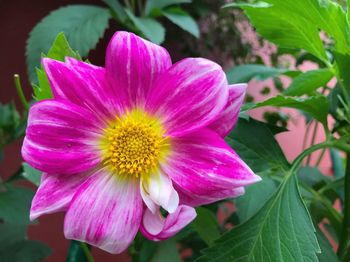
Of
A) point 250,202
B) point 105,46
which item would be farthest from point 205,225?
point 105,46

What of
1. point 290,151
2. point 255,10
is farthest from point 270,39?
point 290,151

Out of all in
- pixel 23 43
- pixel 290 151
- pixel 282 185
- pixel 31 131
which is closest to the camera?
pixel 31 131

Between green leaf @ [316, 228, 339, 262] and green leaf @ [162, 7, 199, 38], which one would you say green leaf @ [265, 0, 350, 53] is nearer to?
green leaf @ [316, 228, 339, 262]

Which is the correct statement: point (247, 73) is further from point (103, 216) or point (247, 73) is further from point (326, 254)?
point (103, 216)

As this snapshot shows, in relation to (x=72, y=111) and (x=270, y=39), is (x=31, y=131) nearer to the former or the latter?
(x=72, y=111)

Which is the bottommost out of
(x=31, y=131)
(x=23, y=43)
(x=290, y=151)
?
(x=290, y=151)

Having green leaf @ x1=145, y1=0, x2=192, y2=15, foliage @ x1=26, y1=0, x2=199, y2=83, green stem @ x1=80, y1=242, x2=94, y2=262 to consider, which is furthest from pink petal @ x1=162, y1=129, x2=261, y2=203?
green leaf @ x1=145, y1=0, x2=192, y2=15
